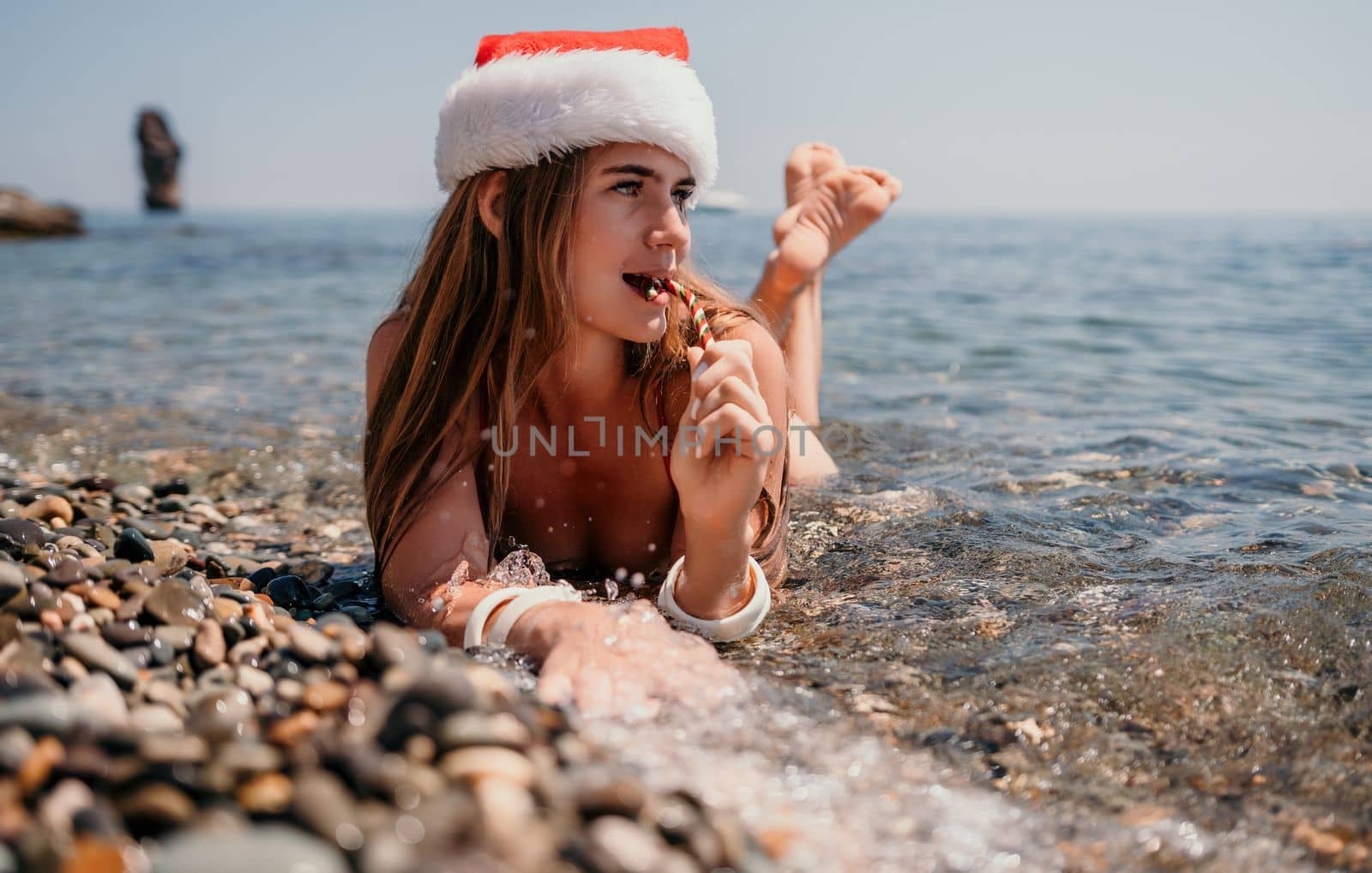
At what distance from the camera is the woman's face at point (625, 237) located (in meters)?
2.89

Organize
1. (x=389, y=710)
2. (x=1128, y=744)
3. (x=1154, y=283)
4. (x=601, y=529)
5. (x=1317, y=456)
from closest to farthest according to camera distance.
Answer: (x=389, y=710), (x=1128, y=744), (x=601, y=529), (x=1317, y=456), (x=1154, y=283)

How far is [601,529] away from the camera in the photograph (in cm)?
350

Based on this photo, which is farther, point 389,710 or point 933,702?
point 933,702

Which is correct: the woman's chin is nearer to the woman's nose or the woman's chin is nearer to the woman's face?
the woman's face

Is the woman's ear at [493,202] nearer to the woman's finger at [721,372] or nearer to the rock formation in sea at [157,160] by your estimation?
the woman's finger at [721,372]

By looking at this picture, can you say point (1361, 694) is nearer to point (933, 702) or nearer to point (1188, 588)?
point (1188, 588)

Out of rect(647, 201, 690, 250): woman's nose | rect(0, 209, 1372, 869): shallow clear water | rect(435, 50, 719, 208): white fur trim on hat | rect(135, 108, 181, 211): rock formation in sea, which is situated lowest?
rect(0, 209, 1372, 869): shallow clear water

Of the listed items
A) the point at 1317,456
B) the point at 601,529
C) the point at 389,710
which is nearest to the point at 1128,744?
the point at 389,710

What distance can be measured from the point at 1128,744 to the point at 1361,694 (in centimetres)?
64

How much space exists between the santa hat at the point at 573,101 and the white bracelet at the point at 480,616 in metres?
1.25

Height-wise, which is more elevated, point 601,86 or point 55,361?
point 601,86

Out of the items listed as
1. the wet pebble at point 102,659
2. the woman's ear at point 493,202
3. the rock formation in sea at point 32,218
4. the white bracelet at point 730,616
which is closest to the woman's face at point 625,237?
the woman's ear at point 493,202

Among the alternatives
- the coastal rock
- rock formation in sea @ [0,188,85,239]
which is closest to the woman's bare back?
rock formation in sea @ [0,188,85,239]

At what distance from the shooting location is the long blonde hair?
9.83 ft
